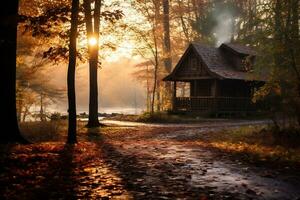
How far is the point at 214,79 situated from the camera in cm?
3506

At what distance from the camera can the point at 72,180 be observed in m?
8.15

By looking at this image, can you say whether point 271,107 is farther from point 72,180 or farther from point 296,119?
point 72,180

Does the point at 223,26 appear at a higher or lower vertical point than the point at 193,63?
higher

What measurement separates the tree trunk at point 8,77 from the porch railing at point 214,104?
23.8m

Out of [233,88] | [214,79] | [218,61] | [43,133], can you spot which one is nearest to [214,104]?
[214,79]

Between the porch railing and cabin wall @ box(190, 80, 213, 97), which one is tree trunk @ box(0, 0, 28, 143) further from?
cabin wall @ box(190, 80, 213, 97)

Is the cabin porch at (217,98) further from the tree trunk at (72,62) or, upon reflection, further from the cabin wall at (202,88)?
the tree trunk at (72,62)

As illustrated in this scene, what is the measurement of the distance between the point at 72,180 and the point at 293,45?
425 inches

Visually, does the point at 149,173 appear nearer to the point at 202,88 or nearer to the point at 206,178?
the point at 206,178

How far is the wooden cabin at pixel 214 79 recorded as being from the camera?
34938 millimetres

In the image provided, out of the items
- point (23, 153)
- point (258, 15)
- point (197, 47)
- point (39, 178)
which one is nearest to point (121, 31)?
point (197, 47)

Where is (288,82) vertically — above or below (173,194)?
above

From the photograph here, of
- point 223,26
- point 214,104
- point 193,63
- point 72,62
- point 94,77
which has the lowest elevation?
point 214,104

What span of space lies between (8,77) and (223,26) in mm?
40457
